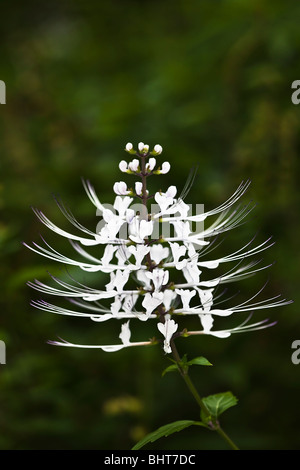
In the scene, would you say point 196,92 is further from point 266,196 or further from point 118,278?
point 118,278

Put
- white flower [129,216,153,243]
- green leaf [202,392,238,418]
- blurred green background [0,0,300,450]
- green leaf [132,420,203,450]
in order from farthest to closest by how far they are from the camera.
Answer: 1. blurred green background [0,0,300,450]
2. green leaf [202,392,238,418]
3. green leaf [132,420,203,450]
4. white flower [129,216,153,243]

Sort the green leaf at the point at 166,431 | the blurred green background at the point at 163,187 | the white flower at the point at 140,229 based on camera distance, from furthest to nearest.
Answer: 1. the blurred green background at the point at 163,187
2. the green leaf at the point at 166,431
3. the white flower at the point at 140,229

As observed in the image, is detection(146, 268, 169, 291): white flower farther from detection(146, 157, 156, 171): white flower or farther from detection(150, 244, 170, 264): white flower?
detection(146, 157, 156, 171): white flower

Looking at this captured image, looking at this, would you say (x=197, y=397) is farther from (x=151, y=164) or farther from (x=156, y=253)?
(x=151, y=164)

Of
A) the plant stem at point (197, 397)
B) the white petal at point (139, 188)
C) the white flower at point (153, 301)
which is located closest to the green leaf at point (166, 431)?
the plant stem at point (197, 397)

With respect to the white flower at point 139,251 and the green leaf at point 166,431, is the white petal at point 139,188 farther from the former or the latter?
the green leaf at point 166,431

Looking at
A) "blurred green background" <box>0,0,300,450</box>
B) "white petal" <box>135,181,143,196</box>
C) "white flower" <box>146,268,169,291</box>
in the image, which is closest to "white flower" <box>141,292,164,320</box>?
"white flower" <box>146,268,169,291</box>
